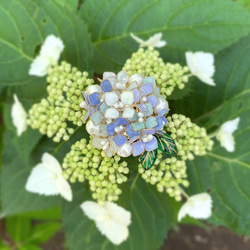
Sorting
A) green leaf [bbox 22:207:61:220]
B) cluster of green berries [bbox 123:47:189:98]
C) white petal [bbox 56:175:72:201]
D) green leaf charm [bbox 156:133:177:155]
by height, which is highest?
cluster of green berries [bbox 123:47:189:98]

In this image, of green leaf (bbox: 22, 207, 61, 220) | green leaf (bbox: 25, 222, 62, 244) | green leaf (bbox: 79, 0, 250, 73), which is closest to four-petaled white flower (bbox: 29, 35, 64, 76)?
A: green leaf (bbox: 79, 0, 250, 73)

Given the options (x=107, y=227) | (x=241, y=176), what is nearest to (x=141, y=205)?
(x=107, y=227)

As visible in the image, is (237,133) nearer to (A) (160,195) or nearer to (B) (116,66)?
(A) (160,195)

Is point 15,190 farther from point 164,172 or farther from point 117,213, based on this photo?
point 164,172

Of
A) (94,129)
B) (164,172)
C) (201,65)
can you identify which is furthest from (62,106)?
(201,65)

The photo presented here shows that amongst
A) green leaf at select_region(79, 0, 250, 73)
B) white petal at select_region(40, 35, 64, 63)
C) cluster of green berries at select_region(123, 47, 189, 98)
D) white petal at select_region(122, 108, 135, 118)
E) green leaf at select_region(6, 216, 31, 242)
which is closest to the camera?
white petal at select_region(122, 108, 135, 118)

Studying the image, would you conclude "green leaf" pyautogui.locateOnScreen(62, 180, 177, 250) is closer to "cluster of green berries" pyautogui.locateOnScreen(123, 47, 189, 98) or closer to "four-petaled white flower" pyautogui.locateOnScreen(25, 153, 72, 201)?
"four-petaled white flower" pyautogui.locateOnScreen(25, 153, 72, 201)
